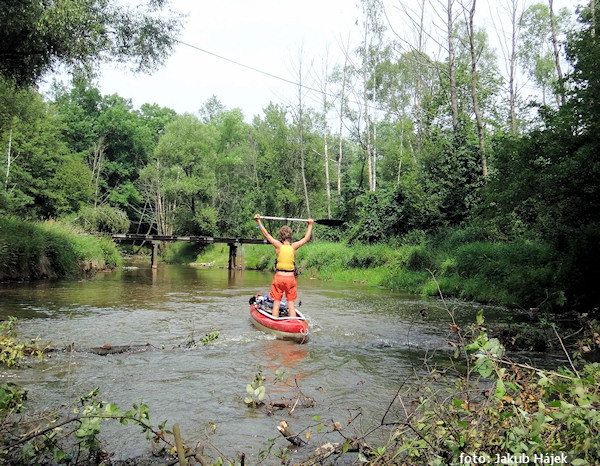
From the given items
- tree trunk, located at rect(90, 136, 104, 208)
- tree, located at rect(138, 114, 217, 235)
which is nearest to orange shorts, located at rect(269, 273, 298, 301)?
tree, located at rect(138, 114, 217, 235)

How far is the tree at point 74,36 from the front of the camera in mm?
10055

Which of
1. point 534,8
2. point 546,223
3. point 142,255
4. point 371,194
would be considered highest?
point 534,8

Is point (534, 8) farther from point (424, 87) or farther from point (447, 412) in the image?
point (447, 412)

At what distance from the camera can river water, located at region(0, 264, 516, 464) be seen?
4.71 metres

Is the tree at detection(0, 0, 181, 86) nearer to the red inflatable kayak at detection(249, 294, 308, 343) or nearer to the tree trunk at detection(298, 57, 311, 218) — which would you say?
the red inflatable kayak at detection(249, 294, 308, 343)

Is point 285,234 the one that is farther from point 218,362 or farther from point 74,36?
point 74,36

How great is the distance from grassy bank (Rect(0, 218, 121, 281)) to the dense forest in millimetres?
3817

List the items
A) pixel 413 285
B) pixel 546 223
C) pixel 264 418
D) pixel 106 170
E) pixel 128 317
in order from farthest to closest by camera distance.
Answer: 1. pixel 106 170
2. pixel 413 285
3. pixel 546 223
4. pixel 128 317
5. pixel 264 418

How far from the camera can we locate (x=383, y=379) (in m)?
6.42

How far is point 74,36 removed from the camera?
11.3 metres

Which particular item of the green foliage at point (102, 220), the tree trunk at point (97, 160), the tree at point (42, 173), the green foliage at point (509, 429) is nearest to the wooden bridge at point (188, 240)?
the green foliage at point (102, 220)

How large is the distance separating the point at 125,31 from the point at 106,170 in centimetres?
4101

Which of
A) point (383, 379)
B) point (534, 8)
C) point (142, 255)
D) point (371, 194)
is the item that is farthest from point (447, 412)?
point (142, 255)

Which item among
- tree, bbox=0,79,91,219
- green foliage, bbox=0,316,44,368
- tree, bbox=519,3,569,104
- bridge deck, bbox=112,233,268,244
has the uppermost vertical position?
tree, bbox=519,3,569,104
